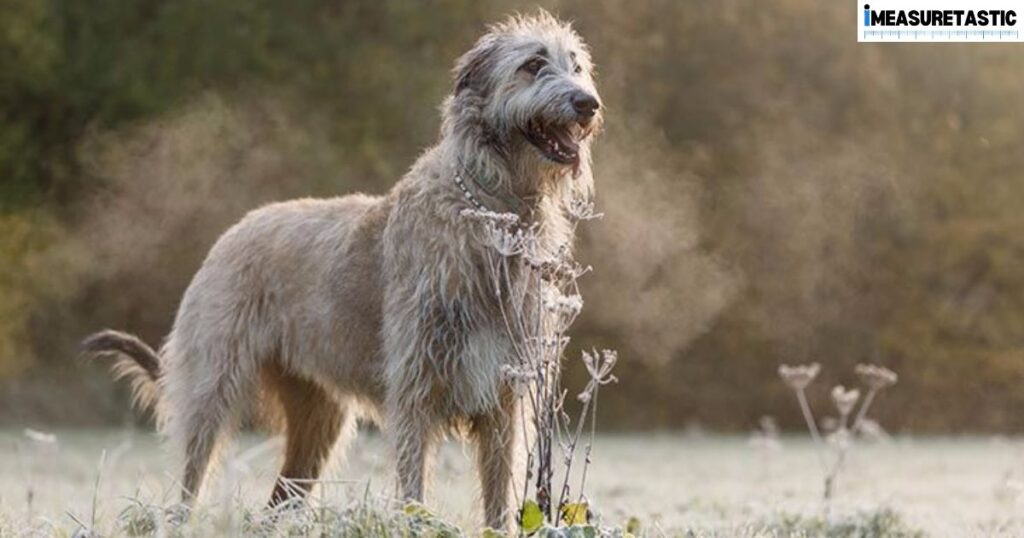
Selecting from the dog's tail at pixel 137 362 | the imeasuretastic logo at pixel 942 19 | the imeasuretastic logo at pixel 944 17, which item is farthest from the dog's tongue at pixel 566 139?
the imeasuretastic logo at pixel 944 17

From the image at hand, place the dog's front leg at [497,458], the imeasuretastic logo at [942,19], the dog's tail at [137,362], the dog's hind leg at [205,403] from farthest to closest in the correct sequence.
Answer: the imeasuretastic logo at [942,19] < the dog's tail at [137,362] < the dog's hind leg at [205,403] < the dog's front leg at [497,458]

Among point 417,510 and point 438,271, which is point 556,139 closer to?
point 438,271

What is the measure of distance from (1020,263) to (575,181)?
12.8 m

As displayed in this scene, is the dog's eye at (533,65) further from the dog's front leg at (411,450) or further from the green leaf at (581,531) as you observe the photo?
the green leaf at (581,531)

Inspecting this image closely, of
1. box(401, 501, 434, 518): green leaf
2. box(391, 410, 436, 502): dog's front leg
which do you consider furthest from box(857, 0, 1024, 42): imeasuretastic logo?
box(401, 501, 434, 518): green leaf

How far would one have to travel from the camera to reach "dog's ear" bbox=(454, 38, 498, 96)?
5340mm

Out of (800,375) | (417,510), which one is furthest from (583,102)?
(800,375)

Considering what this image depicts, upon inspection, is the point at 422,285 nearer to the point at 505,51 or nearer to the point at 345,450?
the point at 505,51

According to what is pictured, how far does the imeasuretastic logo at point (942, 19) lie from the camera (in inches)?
340

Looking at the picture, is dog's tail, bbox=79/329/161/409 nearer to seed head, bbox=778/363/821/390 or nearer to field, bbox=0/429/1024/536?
field, bbox=0/429/1024/536

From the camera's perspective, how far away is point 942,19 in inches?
349

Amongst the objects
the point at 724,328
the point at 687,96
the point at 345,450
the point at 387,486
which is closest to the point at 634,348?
the point at 724,328

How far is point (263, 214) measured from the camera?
6586mm

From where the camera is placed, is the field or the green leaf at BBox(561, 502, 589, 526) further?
the field
